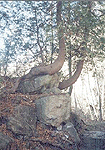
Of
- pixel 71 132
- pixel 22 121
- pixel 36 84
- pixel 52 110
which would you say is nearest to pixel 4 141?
pixel 22 121

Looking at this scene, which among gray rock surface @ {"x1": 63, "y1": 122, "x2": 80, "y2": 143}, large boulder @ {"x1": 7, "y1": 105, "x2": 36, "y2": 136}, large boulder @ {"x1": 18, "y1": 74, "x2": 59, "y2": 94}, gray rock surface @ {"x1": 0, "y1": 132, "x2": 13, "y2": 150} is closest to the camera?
gray rock surface @ {"x1": 0, "y1": 132, "x2": 13, "y2": 150}

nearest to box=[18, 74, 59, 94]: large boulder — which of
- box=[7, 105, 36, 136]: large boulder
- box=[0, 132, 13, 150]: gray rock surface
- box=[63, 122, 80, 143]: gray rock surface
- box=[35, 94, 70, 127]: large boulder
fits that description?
box=[35, 94, 70, 127]: large boulder

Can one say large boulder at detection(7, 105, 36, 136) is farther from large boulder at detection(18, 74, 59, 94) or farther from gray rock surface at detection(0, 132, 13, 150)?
large boulder at detection(18, 74, 59, 94)

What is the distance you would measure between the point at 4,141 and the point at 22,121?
1.04 m

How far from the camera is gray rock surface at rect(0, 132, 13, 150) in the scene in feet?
17.6

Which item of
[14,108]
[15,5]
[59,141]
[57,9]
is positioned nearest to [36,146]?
[59,141]

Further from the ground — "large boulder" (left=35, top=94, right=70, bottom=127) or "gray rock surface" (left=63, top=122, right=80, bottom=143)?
"large boulder" (left=35, top=94, right=70, bottom=127)

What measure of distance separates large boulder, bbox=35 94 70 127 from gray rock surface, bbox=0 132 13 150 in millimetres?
1661

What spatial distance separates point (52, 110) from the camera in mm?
7191

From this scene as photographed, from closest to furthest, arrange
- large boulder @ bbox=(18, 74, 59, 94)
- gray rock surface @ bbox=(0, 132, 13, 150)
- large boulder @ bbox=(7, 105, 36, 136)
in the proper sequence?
gray rock surface @ bbox=(0, 132, 13, 150)
large boulder @ bbox=(7, 105, 36, 136)
large boulder @ bbox=(18, 74, 59, 94)

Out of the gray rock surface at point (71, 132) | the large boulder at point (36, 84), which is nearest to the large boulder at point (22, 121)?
the gray rock surface at point (71, 132)

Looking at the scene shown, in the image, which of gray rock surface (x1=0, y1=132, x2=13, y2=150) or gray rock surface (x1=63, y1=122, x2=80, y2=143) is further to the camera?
gray rock surface (x1=63, y1=122, x2=80, y2=143)

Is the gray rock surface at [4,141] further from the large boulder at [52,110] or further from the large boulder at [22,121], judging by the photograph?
the large boulder at [52,110]

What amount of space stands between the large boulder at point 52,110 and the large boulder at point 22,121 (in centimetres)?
35
